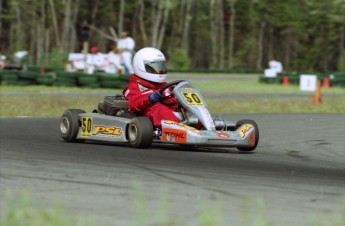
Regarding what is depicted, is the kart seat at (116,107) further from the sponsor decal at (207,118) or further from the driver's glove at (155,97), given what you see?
the sponsor decal at (207,118)

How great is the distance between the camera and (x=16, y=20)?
237ft

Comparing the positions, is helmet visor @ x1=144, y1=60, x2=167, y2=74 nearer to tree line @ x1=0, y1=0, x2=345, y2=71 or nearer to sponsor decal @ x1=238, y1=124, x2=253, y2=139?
sponsor decal @ x1=238, y1=124, x2=253, y2=139

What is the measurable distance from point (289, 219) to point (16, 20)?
226 feet

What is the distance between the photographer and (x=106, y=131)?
10.3 metres

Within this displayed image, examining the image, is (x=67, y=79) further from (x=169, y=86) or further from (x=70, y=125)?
(x=169, y=86)

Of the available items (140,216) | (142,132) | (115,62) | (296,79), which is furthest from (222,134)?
(296,79)

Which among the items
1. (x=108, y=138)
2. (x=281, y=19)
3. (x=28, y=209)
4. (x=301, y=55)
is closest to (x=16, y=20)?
(x=281, y=19)

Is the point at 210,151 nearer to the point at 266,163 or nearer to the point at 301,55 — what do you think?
the point at 266,163

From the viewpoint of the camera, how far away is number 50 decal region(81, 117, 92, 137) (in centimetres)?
1052

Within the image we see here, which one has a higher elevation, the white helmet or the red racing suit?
the white helmet

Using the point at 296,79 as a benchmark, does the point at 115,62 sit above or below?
above

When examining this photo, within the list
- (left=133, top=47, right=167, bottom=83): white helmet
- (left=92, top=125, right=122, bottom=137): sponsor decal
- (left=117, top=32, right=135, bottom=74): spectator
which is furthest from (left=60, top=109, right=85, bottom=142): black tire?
(left=117, top=32, right=135, bottom=74): spectator

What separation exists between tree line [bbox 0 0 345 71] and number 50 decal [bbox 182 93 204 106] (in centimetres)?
5456

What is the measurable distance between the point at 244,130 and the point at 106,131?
1.59 meters
